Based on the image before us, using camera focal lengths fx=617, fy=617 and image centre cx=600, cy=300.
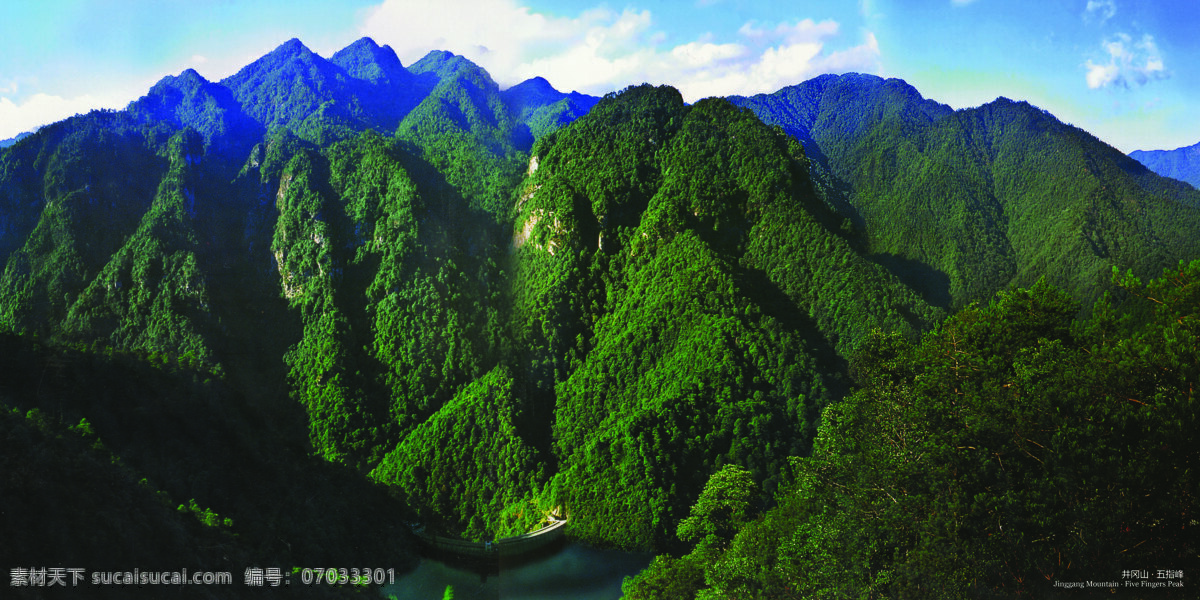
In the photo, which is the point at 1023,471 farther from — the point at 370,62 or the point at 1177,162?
the point at 370,62

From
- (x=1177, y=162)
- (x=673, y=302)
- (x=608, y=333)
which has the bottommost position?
(x=608, y=333)

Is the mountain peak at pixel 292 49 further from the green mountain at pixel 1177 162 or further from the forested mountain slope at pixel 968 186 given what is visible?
the green mountain at pixel 1177 162

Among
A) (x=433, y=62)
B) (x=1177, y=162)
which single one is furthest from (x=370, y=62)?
(x=1177, y=162)

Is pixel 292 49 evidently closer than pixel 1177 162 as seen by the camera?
No

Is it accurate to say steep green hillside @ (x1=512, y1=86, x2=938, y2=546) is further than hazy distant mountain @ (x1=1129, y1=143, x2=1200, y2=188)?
No

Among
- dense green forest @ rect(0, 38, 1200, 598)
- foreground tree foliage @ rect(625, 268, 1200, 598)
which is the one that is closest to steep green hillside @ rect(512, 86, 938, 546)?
dense green forest @ rect(0, 38, 1200, 598)

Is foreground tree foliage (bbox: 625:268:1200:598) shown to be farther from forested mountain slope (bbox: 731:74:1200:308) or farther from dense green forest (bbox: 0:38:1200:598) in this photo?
forested mountain slope (bbox: 731:74:1200:308)

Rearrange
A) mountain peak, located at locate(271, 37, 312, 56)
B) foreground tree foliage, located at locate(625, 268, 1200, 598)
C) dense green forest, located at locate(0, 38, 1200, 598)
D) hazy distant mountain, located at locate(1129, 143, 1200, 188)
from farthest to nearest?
mountain peak, located at locate(271, 37, 312, 56) < hazy distant mountain, located at locate(1129, 143, 1200, 188) < dense green forest, located at locate(0, 38, 1200, 598) < foreground tree foliage, located at locate(625, 268, 1200, 598)

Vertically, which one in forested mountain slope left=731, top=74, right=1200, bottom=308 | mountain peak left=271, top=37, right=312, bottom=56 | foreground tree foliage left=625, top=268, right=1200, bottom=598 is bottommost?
foreground tree foliage left=625, top=268, right=1200, bottom=598
